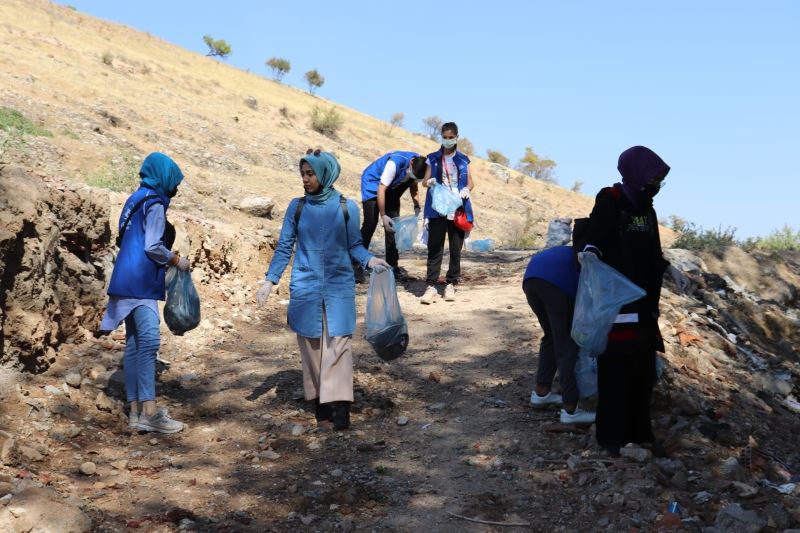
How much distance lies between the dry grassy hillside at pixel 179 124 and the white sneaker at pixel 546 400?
505 centimetres

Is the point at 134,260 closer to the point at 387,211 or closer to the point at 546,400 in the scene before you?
the point at 546,400

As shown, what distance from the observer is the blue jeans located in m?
4.61

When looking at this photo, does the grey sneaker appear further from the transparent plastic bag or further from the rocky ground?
the transparent plastic bag

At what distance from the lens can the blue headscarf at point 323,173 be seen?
4715mm

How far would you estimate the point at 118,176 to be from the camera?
40.0 ft

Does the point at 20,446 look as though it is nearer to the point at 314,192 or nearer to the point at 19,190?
the point at 19,190

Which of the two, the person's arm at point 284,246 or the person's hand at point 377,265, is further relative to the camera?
the person's arm at point 284,246

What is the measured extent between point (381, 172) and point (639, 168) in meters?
4.72

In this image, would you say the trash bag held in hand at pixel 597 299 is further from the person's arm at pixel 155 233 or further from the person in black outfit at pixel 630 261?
the person's arm at pixel 155 233

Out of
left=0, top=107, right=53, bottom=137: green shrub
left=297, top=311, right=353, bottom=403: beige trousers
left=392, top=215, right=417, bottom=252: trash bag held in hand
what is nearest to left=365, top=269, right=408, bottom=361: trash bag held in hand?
left=297, top=311, right=353, bottom=403: beige trousers

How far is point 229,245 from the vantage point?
849 centimetres

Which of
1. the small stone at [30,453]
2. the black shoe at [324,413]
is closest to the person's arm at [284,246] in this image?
the black shoe at [324,413]

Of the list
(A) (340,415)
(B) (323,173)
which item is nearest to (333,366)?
A: (A) (340,415)

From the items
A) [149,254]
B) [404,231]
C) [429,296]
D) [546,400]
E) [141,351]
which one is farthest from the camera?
[404,231]
